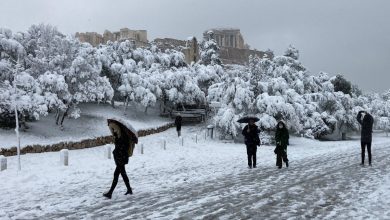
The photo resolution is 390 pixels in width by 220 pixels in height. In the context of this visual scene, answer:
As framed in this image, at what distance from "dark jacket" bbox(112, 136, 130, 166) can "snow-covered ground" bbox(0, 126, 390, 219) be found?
0.87 m

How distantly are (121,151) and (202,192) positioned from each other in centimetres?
224

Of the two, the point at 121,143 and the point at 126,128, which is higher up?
the point at 126,128

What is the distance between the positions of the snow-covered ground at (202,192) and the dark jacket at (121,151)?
87 centimetres

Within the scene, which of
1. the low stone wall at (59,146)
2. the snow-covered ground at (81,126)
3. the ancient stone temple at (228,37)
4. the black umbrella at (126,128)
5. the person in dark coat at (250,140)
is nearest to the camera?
the black umbrella at (126,128)

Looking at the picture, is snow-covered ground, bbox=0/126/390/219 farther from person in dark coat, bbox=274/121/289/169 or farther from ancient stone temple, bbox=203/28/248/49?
ancient stone temple, bbox=203/28/248/49

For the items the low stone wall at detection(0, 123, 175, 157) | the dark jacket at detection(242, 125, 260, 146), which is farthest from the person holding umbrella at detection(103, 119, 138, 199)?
the low stone wall at detection(0, 123, 175, 157)

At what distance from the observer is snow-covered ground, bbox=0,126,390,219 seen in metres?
8.11

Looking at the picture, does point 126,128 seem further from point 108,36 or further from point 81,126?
point 108,36

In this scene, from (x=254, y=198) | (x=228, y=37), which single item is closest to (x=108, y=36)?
(x=228, y=37)

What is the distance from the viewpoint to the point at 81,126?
113 ft

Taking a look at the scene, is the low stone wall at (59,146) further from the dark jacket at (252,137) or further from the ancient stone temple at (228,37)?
the ancient stone temple at (228,37)

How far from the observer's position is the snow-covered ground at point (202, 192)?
26.6 ft

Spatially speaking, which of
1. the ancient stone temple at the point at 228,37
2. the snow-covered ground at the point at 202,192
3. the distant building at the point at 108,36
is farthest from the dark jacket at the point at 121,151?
the ancient stone temple at the point at 228,37

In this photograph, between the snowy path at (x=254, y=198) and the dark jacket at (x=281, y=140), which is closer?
the snowy path at (x=254, y=198)
